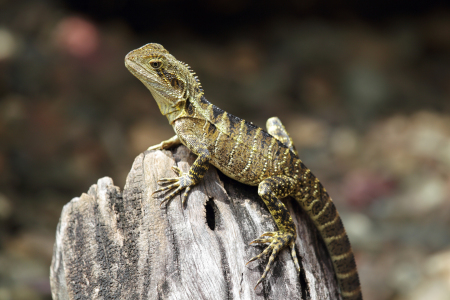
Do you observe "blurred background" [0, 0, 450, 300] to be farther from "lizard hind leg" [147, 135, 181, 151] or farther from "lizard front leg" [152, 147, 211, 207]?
"lizard front leg" [152, 147, 211, 207]

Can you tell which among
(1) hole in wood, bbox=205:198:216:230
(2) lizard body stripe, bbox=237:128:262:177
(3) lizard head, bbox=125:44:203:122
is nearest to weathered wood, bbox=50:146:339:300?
(1) hole in wood, bbox=205:198:216:230

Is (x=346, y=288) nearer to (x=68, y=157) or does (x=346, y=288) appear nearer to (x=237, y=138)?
(x=237, y=138)

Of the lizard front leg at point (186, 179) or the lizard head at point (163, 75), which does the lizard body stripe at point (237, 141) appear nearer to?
the lizard front leg at point (186, 179)

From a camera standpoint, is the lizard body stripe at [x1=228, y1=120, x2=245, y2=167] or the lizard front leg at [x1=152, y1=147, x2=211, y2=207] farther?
the lizard body stripe at [x1=228, y1=120, x2=245, y2=167]

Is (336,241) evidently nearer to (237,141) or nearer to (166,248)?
(237,141)

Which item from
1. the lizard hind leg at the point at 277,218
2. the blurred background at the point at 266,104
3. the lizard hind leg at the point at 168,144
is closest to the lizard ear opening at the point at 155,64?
the lizard hind leg at the point at 168,144

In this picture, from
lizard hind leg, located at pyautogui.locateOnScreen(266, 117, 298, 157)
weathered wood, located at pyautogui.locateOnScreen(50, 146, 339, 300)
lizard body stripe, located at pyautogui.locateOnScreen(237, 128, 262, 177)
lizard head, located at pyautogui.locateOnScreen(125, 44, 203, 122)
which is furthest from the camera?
lizard hind leg, located at pyautogui.locateOnScreen(266, 117, 298, 157)
